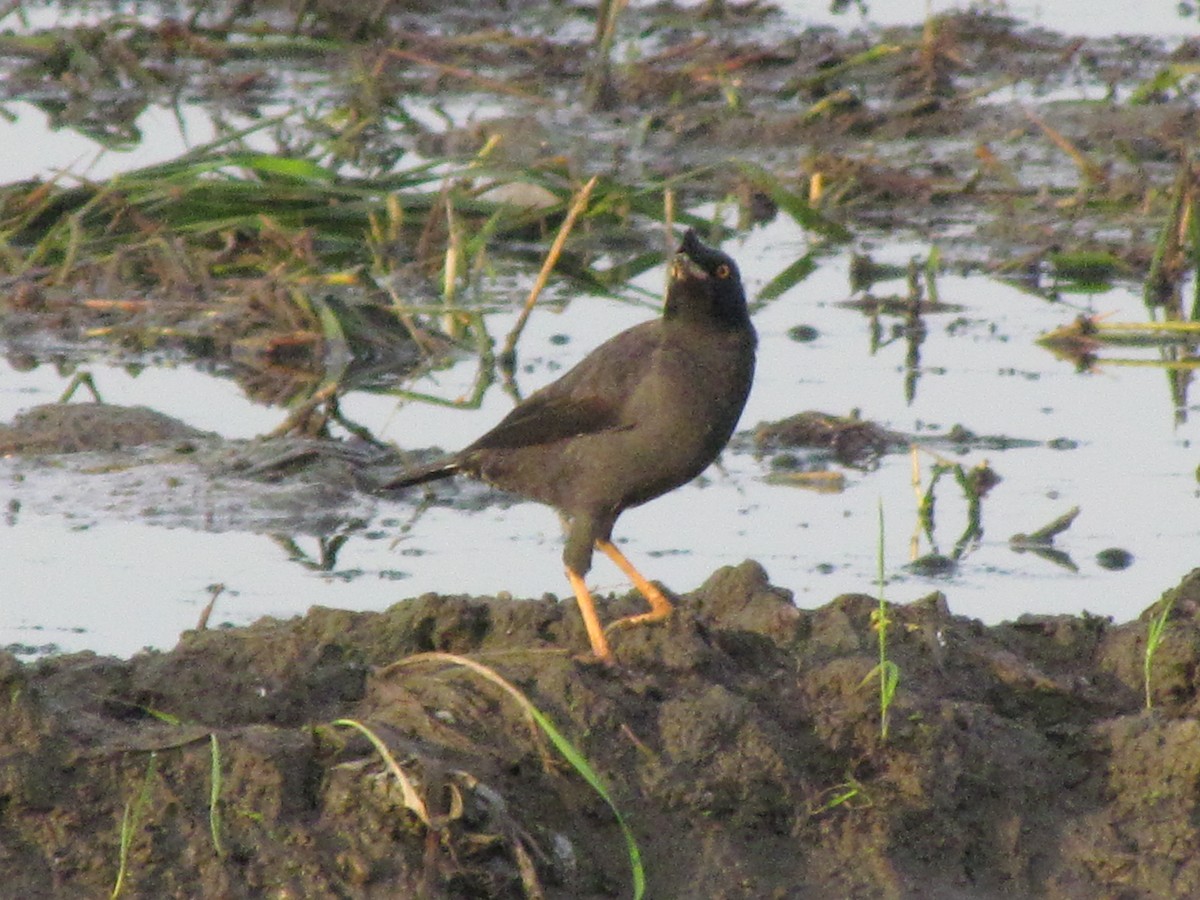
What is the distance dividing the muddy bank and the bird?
32 cm

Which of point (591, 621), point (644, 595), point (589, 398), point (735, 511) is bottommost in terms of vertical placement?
point (735, 511)

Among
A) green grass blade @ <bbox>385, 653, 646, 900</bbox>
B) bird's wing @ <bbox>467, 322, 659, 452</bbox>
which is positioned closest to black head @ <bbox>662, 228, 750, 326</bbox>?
bird's wing @ <bbox>467, 322, 659, 452</bbox>

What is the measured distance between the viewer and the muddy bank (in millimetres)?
4207

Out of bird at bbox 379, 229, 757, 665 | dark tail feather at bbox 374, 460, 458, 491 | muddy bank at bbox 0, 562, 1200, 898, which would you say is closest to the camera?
muddy bank at bbox 0, 562, 1200, 898

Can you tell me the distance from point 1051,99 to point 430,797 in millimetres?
11010

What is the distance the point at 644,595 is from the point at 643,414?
1.47 feet

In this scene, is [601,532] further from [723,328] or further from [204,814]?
[204,814]

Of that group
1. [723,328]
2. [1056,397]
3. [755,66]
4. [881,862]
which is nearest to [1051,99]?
[755,66]

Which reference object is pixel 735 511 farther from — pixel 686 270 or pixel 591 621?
pixel 591 621

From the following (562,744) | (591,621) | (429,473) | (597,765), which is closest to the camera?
(562,744)

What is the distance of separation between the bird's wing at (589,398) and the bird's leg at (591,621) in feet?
1.26

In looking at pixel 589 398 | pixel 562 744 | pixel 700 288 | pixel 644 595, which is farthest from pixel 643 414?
pixel 562 744

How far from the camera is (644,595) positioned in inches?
212

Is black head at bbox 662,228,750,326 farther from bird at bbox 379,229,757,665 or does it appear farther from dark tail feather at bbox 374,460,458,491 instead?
dark tail feather at bbox 374,460,458,491
